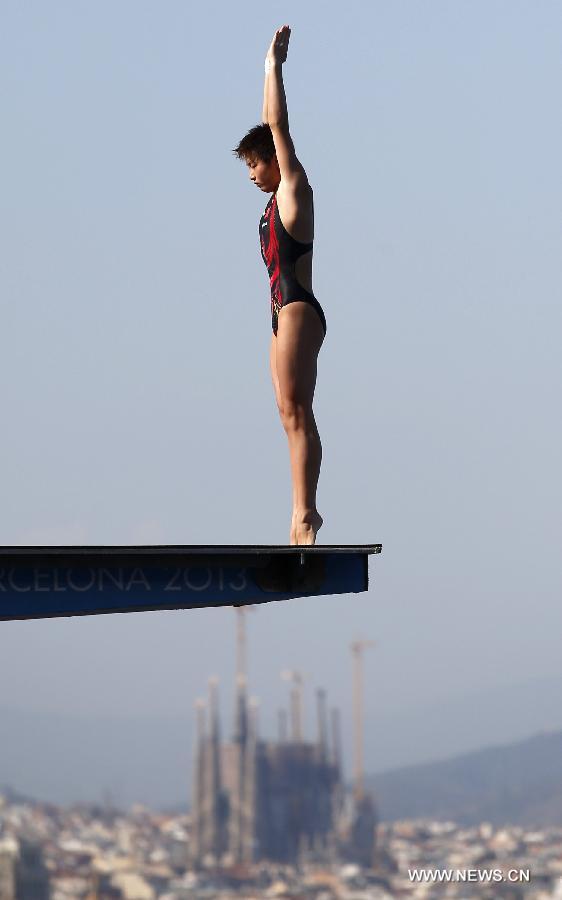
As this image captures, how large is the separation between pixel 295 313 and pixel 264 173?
1107mm

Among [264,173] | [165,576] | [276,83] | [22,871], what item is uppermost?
[276,83]

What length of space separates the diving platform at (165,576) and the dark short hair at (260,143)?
9.97 ft

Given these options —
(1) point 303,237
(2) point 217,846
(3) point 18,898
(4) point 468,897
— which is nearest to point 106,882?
(2) point 217,846

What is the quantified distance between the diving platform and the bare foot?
2.29 feet

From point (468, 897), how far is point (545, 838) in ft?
40.9

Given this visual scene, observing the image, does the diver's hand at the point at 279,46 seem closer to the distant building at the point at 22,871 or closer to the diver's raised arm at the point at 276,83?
the diver's raised arm at the point at 276,83

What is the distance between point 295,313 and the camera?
1384cm

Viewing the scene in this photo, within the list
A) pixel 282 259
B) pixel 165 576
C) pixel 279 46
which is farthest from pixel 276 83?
pixel 165 576

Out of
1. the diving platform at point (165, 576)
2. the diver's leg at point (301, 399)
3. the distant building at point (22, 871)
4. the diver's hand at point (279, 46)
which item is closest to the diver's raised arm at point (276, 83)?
the diver's hand at point (279, 46)

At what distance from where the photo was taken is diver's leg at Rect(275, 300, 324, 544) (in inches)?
545

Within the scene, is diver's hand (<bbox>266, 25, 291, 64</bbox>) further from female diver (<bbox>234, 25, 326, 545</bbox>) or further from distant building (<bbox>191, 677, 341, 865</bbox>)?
distant building (<bbox>191, 677, 341, 865</bbox>)

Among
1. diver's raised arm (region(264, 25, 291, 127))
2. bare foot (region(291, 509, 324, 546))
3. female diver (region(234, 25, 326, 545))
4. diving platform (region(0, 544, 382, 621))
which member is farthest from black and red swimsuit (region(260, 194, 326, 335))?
diving platform (region(0, 544, 382, 621))

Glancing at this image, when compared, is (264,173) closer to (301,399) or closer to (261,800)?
(301,399)

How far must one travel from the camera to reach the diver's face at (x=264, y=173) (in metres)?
13.9
